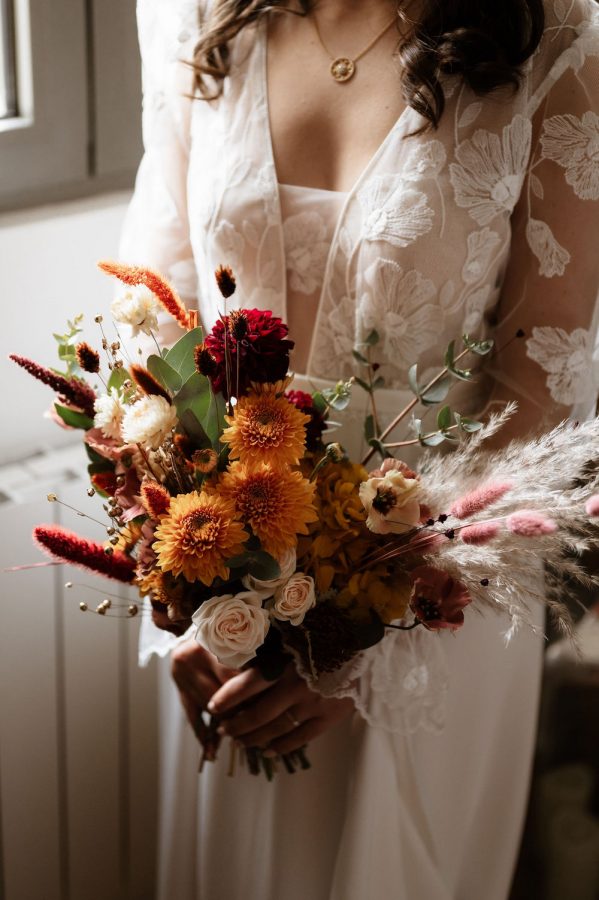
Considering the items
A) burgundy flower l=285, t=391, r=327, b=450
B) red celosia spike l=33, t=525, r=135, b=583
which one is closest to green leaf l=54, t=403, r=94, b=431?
red celosia spike l=33, t=525, r=135, b=583

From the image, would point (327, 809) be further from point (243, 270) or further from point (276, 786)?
point (243, 270)

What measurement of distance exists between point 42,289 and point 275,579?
30.1 inches

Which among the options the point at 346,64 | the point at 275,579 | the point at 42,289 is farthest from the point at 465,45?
the point at 42,289

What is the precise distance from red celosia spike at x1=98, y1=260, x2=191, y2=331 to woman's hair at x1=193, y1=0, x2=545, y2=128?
14.4 inches

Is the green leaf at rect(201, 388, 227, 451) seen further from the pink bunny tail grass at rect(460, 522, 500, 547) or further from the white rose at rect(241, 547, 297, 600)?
the pink bunny tail grass at rect(460, 522, 500, 547)

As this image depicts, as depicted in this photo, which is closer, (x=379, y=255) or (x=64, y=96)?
(x=379, y=255)

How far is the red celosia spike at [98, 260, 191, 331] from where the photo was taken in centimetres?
85

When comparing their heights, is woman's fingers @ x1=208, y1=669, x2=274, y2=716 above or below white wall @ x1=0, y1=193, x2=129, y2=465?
below

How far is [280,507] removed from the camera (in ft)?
2.64

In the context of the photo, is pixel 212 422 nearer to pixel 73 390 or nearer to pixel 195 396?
pixel 195 396

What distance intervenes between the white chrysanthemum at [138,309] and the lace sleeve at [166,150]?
334 millimetres

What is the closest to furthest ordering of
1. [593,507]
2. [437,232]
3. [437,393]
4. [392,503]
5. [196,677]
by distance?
[593,507] < [392,503] < [437,393] < [437,232] < [196,677]

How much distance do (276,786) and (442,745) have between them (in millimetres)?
216

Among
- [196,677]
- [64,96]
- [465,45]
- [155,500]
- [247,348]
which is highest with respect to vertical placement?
[465,45]
